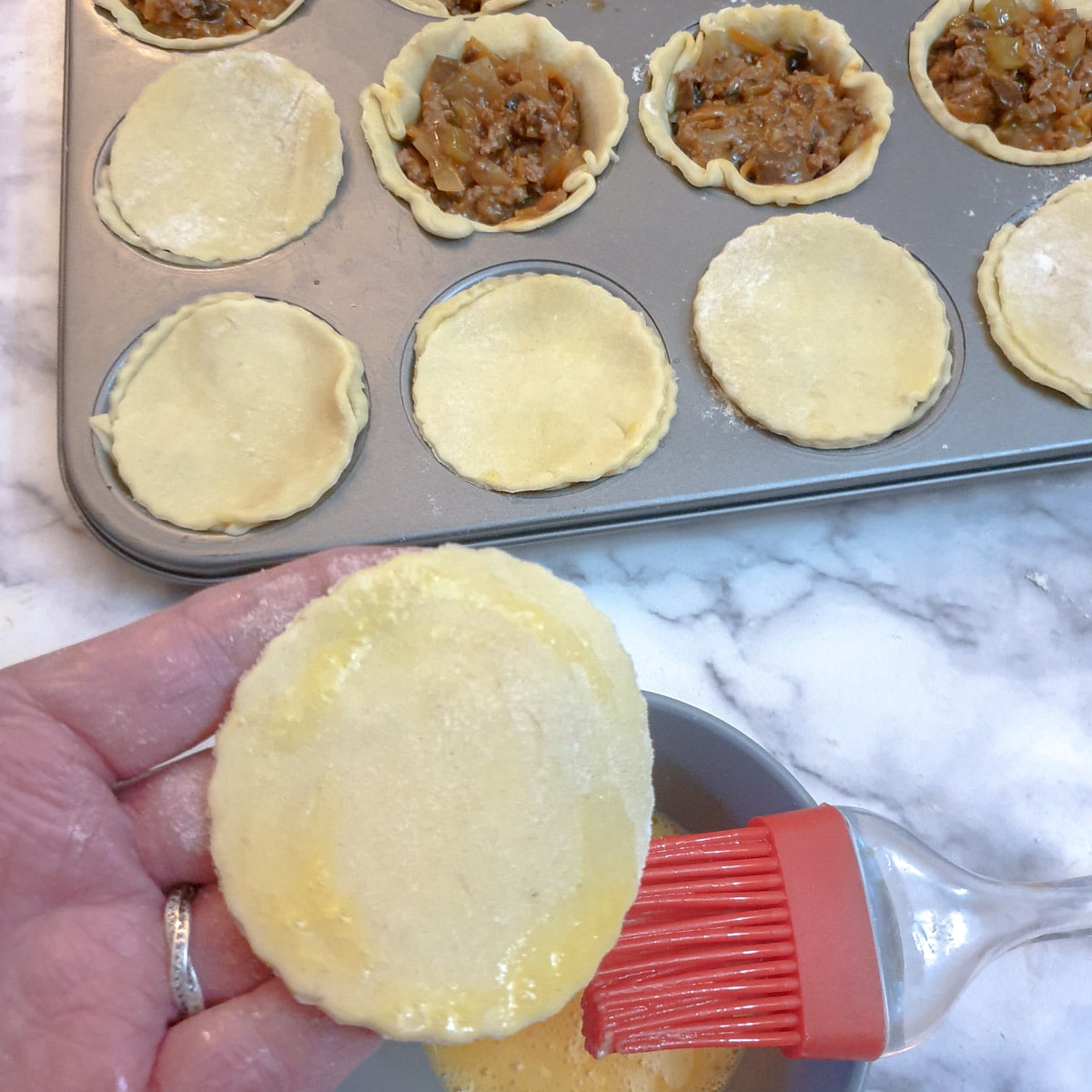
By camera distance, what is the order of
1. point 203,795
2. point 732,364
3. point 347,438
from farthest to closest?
1. point 732,364
2. point 347,438
3. point 203,795

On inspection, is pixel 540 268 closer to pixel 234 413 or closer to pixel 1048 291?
pixel 234 413

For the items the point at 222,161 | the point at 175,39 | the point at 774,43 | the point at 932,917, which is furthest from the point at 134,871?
the point at 774,43

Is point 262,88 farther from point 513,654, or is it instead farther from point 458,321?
point 513,654

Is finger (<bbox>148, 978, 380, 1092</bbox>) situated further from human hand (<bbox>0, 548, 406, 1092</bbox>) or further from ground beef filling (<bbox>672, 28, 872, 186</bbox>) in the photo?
ground beef filling (<bbox>672, 28, 872, 186</bbox>)

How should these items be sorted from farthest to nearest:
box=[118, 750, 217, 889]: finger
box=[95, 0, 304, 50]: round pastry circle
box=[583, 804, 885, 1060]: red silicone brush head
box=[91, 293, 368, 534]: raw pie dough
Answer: box=[95, 0, 304, 50]: round pastry circle → box=[91, 293, 368, 534]: raw pie dough → box=[118, 750, 217, 889]: finger → box=[583, 804, 885, 1060]: red silicone brush head

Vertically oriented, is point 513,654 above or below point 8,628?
above

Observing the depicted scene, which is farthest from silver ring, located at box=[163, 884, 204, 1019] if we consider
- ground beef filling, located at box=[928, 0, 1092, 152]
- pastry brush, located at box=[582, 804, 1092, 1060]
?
ground beef filling, located at box=[928, 0, 1092, 152]

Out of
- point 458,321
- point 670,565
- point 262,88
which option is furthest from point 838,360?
point 262,88
